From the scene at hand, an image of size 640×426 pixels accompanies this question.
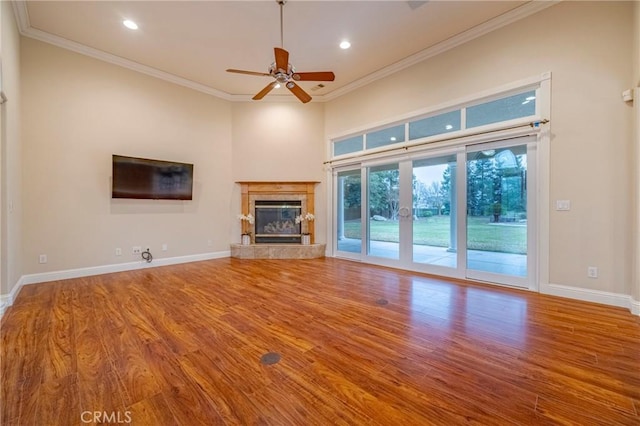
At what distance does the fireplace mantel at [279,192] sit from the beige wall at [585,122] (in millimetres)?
4113

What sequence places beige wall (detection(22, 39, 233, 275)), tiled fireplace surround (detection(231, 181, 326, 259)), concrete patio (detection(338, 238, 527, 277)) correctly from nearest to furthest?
concrete patio (detection(338, 238, 527, 277))
beige wall (detection(22, 39, 233, 275))
tiled fireplace surround (detection(231, 181, 326, 259))

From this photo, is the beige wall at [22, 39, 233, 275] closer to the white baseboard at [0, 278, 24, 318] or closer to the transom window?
the white baseboard at [0, 278, 24, 318]

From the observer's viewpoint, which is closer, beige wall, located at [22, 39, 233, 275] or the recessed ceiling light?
the recessed ceiling light

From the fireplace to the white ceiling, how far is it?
2.92m

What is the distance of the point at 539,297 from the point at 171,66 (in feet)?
23.4

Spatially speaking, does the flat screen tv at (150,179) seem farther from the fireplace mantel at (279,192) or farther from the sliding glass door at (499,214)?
the sliding glass door at (499,214)

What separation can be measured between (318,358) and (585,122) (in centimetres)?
414

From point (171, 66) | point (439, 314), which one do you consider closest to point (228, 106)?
point (171, 66)

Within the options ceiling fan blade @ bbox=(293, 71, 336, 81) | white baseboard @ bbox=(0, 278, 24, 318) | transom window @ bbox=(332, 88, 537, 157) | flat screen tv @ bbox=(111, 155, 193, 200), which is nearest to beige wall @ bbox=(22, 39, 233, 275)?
flat screen tv @ bbox=(111, 155, 193, 200)

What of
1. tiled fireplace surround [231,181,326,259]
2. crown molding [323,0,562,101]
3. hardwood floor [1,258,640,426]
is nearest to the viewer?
hardwood floor [1,258,640,426]

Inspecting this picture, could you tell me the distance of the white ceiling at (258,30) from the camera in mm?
3576

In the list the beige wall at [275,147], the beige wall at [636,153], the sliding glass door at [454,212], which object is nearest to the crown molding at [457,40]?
the beige wall at [636,153]

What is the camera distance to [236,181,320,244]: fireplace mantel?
6.38 metres

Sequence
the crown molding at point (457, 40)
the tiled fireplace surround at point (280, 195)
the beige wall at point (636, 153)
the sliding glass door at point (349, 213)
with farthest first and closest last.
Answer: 1. the tiled fireplace surround at point (280, 195)
2. the sliding glass door at point (349, 213)
3. the crown molding at point (457, 40)
4. the beige wall at point (636, 153)
